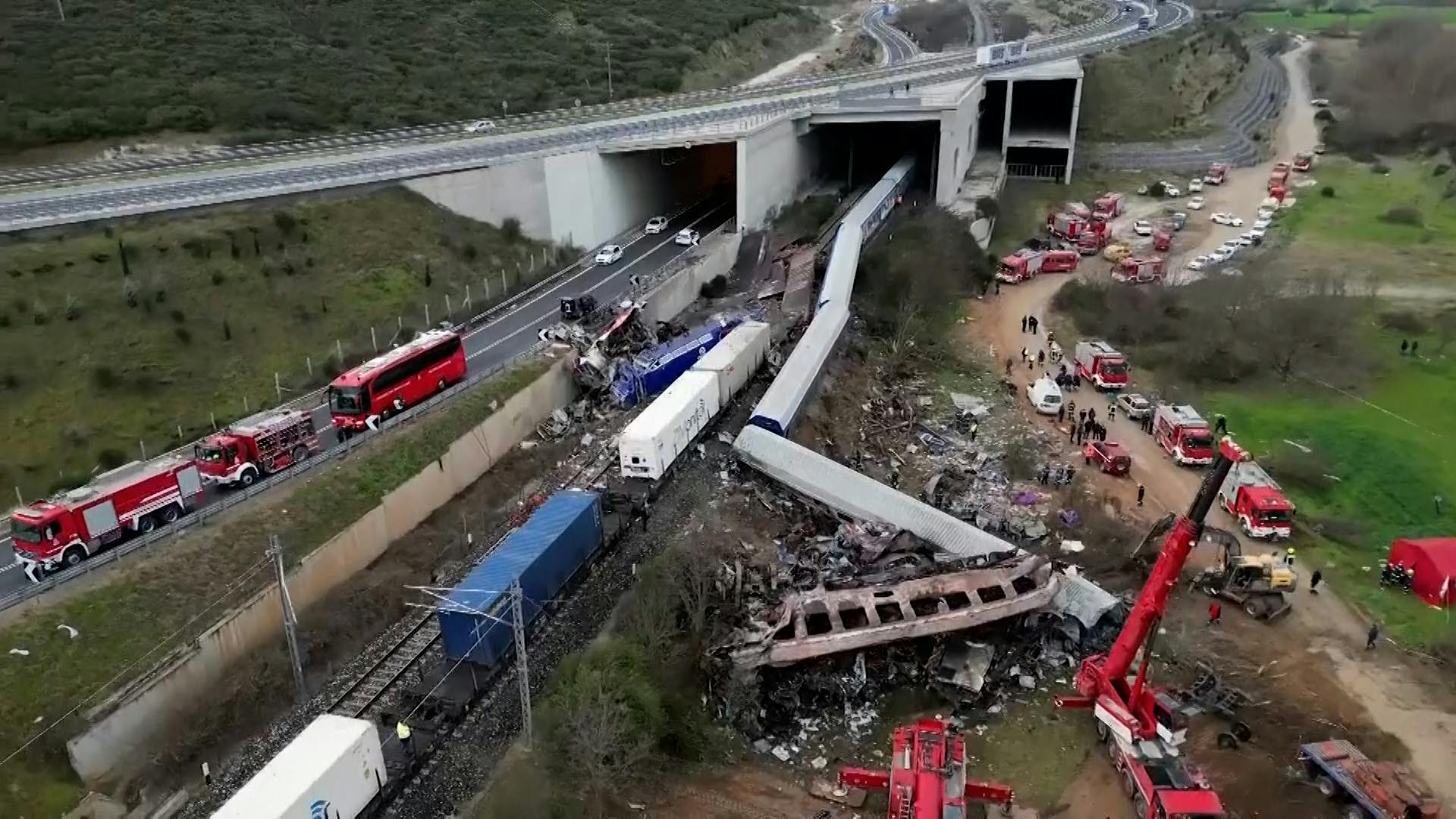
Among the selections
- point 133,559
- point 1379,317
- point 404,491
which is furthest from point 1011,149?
point 133,559

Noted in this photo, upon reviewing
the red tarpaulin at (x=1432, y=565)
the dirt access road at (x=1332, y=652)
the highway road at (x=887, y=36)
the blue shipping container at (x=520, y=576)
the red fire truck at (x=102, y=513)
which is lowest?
the dirt access road at (x=1332, y=652)

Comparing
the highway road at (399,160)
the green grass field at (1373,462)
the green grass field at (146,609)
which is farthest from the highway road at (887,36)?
the green grass field at (146,609)

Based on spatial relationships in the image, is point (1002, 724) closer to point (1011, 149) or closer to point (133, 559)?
point (133, 559)

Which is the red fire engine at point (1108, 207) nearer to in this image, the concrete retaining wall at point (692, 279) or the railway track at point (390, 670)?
the concrete retaining wall at point (692, 279)

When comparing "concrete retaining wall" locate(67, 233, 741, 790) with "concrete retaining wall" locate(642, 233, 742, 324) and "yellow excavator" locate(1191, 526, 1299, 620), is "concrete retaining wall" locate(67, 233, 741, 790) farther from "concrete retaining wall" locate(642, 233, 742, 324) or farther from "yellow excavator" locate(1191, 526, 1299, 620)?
"yellow excavator" locate(1191, 526, 1299, 620)

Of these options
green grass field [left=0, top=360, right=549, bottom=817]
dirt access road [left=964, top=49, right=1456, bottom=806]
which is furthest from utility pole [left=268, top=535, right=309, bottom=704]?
dirt access road [left=964, top=49, right=1456, bottom=806]

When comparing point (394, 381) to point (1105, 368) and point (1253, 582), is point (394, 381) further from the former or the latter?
point (1105, 368)
